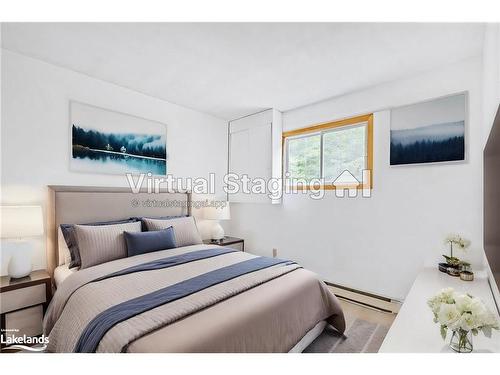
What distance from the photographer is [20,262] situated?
209 centimetres

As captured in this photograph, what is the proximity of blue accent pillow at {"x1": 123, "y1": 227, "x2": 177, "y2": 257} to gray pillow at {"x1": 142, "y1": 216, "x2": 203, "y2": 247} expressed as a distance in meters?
0.17

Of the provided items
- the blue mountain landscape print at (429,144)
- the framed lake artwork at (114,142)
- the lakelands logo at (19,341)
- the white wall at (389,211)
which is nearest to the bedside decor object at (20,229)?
the lakelands logo at (19,341)

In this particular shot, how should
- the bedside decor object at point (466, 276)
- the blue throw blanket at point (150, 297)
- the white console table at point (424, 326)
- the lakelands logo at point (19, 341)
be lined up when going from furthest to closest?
the bedside decor object at point (466, 276) < the lakelands logo at point (19, 341) < the blue throw blanket at point (150, 297) < the white console table at point (424, 326)

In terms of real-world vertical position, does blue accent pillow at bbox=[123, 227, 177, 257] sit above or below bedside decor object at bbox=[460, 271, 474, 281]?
above

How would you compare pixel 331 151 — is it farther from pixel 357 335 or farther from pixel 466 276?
pixel 357 335

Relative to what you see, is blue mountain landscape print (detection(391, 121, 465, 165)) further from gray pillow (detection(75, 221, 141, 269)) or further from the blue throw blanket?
gray pillow (detection(75, 221, 141, 269))

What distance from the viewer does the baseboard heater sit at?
266cm

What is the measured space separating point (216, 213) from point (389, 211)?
2243mm

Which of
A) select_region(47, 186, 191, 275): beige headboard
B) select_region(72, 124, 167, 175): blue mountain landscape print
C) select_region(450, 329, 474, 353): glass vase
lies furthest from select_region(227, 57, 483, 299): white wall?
select_region(72, 124, 167, 175): blue mountain landscape print

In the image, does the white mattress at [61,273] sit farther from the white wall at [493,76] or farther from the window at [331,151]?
the white wall at [493,76]

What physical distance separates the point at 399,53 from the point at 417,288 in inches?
77.4

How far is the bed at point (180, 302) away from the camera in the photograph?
1.25 metres

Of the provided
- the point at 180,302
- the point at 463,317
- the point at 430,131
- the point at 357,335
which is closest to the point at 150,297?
the point at 180,302

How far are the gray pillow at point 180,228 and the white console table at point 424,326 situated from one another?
2.22 metres
